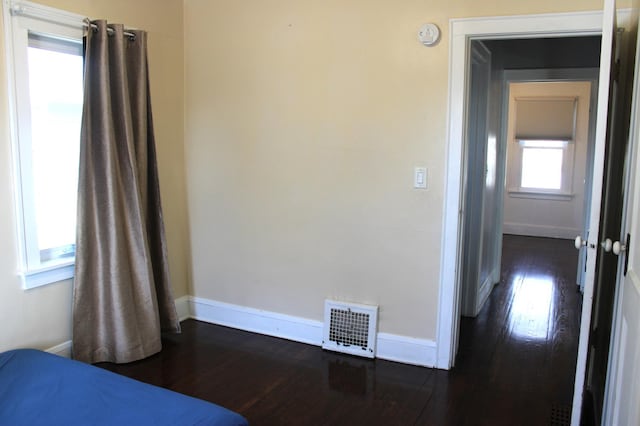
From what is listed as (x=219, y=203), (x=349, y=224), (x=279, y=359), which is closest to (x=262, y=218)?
(x=219, y=203)

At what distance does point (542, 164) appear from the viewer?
308 inches

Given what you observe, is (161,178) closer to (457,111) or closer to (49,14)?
(49,14)

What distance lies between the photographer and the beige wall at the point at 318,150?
10.00ft

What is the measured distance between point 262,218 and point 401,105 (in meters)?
1.21

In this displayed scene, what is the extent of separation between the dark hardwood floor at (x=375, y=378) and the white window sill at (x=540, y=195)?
4045mm

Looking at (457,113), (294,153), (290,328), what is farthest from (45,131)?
(457,113)

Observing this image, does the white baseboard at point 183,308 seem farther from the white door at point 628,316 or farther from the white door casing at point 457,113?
the white door at point 628,316

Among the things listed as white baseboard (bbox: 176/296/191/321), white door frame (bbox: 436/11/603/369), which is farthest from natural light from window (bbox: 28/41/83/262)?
white door frame (bbox: 436/11/603/369)

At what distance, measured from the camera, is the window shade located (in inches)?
296

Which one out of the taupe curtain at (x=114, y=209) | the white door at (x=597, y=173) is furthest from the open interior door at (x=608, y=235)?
the taupe curtain at (x=114, y=209)

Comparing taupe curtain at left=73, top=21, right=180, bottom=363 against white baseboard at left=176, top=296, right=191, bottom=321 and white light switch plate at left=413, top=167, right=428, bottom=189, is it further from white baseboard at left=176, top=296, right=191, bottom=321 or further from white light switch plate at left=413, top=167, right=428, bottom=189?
white light switch plate at left=413, top=167, right=428, bottom=189

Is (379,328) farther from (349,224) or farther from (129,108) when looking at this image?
(129,108)

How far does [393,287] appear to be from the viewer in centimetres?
323

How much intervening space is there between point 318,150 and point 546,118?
216 inches
